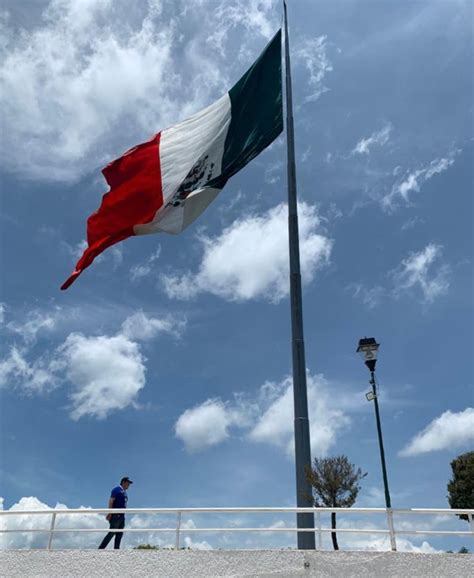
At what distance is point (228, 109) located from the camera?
1538cm

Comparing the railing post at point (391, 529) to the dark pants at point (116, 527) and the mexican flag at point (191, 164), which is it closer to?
the dark pants at point (116, 527)

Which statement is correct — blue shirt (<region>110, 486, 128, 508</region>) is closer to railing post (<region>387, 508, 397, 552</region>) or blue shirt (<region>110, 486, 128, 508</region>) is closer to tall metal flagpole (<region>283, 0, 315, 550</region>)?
tall metal flagpole (<region>283, 0, 315, 550</region>)

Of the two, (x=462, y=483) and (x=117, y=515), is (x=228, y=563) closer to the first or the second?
(x=117, y=515)

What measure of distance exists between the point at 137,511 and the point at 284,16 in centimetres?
1268

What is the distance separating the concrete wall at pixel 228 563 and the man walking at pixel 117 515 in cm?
158

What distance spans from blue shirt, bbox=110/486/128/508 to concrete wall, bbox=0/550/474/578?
7.11ft

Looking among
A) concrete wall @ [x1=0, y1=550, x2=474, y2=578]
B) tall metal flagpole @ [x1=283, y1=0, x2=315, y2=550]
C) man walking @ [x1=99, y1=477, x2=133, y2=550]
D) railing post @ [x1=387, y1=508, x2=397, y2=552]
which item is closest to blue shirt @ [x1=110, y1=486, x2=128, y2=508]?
man walking @ [x1=99, y1=477, x2=133, y2=550]

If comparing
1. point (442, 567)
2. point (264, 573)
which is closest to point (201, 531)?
point (264, 573)

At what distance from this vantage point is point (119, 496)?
13.4m

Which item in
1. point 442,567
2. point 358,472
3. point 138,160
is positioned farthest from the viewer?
point 138,160

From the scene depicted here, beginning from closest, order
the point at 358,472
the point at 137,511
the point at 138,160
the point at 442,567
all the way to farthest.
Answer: the point at 442,567, the point at 137,511, the point at 358,472, the point at 138,160

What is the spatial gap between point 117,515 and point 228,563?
3433mm

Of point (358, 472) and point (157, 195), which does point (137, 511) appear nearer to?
point (358, 472)

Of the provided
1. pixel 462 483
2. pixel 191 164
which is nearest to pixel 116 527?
pixel 191 164
